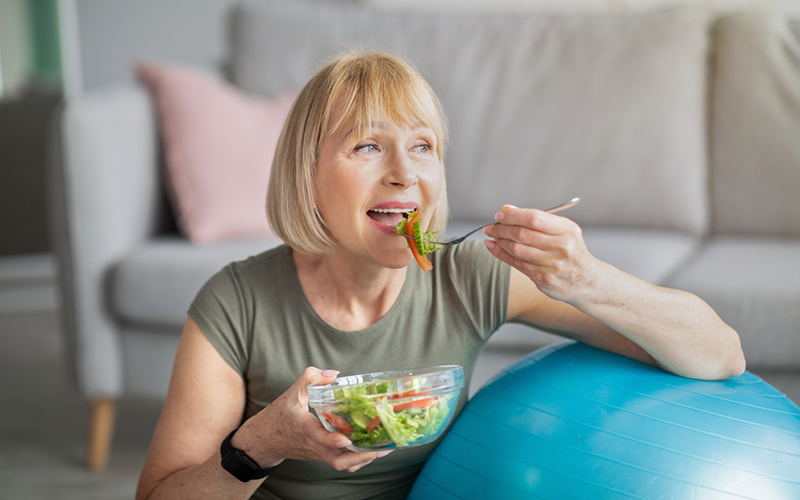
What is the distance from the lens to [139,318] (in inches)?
83.3

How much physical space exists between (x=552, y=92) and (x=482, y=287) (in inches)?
60.4

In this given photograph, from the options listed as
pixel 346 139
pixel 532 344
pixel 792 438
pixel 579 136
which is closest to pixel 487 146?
pixel 579 136

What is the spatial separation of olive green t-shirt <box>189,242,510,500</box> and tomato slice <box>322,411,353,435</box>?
0.31 meters

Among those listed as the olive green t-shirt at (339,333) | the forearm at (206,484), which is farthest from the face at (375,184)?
the forearm at (206,484)

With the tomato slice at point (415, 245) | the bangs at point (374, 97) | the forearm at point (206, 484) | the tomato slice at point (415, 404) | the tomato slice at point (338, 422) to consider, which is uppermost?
the bangs at point (374, 97)

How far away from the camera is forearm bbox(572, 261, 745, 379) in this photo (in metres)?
0.98

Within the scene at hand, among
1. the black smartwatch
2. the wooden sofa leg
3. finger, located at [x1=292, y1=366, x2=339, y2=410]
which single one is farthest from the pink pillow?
finger, located at [x1=292, y1=366, x2=339, y2=410]

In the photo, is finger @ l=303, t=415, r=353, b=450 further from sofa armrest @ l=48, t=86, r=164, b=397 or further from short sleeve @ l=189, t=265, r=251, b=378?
sofa armrest @ l=48, t=86, r=164, b=397

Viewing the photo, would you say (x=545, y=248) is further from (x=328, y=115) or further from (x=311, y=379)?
(x=328, y=115)

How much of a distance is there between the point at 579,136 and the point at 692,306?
1551 mm

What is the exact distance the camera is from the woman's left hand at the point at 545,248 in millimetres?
838

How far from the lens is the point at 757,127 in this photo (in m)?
2.44

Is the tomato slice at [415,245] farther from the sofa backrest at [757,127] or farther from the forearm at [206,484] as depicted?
the sofa backrest at [757,127]

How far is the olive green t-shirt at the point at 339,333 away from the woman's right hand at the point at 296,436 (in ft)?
0.54
